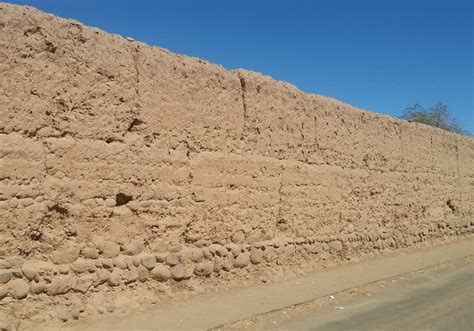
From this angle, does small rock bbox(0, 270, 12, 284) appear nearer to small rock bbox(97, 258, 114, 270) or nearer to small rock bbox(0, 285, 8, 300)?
small rock bbox(0, 285, 8, 300)

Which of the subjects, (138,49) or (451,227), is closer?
(138,49)

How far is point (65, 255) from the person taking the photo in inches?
228

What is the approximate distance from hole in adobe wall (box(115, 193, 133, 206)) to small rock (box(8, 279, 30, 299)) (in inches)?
54.5

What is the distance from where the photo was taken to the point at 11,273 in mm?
5320

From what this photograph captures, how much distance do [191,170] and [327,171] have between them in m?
3.30

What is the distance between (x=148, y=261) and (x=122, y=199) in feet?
2.80

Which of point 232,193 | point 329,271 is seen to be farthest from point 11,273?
point 329,271

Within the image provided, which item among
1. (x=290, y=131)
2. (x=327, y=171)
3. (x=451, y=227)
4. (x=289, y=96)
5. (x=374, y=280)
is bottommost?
(x=374, y=280)

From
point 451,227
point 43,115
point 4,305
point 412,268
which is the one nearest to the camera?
point 4,305

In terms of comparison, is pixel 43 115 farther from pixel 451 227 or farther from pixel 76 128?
pixel 451 227

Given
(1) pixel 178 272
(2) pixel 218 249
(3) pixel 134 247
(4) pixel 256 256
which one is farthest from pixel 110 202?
(4) pixel 256 256

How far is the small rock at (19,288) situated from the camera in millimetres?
5301

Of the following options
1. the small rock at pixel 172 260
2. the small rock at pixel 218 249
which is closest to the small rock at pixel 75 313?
the small rock at pixel 172 260

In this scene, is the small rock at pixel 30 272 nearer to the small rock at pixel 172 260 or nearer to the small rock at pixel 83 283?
the small rock at pixel 83 283
